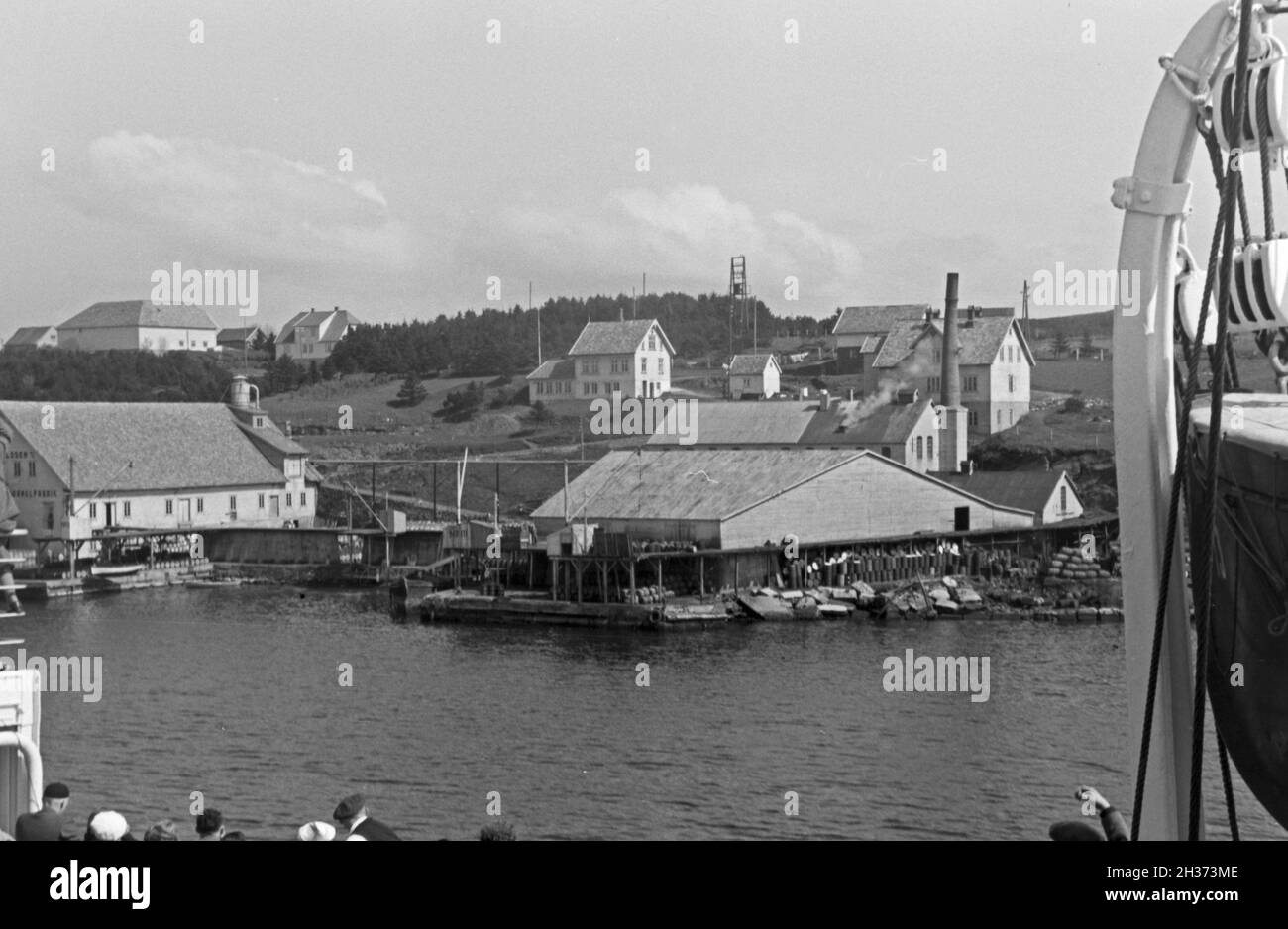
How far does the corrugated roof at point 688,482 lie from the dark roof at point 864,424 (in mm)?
7866

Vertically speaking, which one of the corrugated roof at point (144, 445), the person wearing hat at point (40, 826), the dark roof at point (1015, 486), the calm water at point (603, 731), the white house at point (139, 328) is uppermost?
the white house at point (139, 328)

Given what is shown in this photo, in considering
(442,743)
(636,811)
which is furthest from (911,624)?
(636,811)

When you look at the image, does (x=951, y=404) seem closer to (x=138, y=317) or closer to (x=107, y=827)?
(x=107, y=827)

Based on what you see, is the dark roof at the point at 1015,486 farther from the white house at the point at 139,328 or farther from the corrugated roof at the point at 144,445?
the white house at the point at 139,328

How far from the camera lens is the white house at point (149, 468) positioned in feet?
184

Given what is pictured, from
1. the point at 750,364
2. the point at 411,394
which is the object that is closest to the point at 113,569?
the point at 411,394

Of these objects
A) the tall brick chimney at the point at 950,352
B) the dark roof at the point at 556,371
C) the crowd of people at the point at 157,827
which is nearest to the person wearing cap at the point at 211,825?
the crowd of people at the point at 157,827

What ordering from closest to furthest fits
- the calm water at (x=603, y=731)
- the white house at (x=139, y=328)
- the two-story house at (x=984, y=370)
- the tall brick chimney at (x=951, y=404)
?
1. the calm water at (x=603, y=731)
2. the tall brick chimney at (x=951, y=404)
3. the two-story house at (x=984, y=370)
4. the white house at (x=139, y=328)

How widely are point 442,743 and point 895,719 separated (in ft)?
25.0

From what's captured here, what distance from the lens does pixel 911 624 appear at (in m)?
38.8

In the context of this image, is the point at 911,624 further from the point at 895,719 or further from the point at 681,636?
the point at 895,719

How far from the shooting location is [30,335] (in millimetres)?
Result: 116812

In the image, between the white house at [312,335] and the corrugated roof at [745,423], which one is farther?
the white house at [312,335]

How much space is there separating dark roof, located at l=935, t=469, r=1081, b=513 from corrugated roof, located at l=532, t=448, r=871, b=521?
682 centimetres
